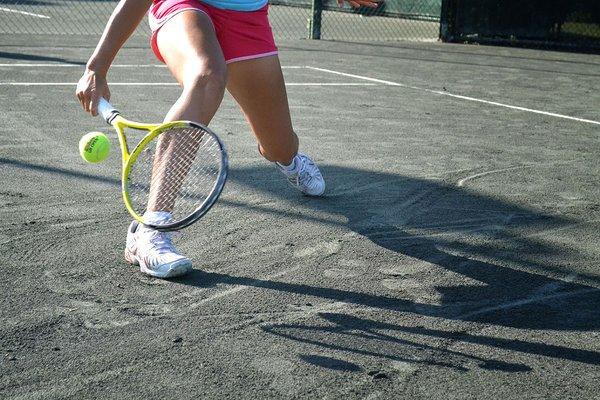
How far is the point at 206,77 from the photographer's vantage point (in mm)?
3664

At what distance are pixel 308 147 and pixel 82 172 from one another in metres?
1.68

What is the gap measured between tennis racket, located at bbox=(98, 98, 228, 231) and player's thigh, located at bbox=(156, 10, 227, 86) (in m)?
0.32

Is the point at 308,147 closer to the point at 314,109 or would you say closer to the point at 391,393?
the point at 314,109

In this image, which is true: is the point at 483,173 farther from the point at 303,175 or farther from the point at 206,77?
the point at 206,77

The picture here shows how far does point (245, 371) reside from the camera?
288 centimetres

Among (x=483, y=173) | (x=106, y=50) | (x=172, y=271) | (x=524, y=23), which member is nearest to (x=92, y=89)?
(x=106, y=50)

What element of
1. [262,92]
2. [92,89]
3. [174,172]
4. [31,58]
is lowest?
[31,58]

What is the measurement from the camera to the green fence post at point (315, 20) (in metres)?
14.8

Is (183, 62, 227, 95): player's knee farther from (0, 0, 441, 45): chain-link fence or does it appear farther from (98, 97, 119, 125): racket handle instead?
(0, 0, 441, 45): chain-link fence

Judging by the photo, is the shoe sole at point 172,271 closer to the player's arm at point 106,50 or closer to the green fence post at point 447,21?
the player's arm at point 106,50

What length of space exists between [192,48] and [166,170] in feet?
1.77

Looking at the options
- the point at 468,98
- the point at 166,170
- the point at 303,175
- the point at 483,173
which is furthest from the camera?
the point at 468,98

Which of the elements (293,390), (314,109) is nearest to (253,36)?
Result: (293,390)

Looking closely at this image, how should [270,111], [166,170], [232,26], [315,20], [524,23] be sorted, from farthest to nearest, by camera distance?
1. [524,23]
2. [315,20]
3. [270,111]
4. [232,26]
5. [166,170]
